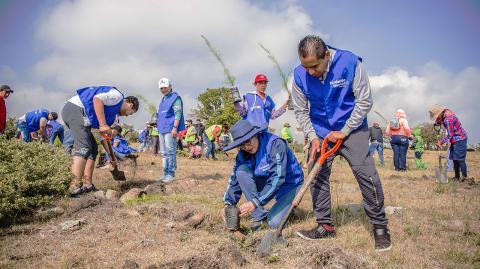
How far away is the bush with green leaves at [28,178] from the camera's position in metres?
4.30

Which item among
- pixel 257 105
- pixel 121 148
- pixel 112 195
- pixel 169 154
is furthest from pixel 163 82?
pixel 121 148

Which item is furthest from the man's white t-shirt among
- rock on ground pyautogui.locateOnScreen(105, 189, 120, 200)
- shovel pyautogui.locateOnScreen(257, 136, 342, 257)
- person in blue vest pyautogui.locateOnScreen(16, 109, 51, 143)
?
person in blue vest pyautogui.locateOnScreen(16, 109, 51, 143)

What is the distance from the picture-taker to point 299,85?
3.69 metres

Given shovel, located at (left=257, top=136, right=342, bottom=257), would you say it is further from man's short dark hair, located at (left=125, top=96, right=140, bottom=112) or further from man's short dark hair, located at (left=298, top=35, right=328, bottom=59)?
man's short dark hair, located at (left=125, top=96, right=140, bottom=112)

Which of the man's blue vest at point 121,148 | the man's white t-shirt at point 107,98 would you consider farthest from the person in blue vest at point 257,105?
the man's blue vest at point 121,148

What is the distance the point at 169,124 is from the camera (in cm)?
732

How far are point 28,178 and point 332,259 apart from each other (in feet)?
13.0

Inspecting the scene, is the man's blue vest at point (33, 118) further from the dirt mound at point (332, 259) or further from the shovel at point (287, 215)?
the dirt mound at point (332, 259)

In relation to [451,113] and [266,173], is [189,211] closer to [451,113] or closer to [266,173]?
[266,173]

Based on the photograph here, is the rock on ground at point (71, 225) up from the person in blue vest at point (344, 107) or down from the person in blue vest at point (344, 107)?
down

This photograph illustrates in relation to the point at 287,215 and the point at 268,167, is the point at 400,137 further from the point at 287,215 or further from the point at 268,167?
the point at 287,215

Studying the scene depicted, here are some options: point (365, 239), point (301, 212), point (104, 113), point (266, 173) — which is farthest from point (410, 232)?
point (104, 113)

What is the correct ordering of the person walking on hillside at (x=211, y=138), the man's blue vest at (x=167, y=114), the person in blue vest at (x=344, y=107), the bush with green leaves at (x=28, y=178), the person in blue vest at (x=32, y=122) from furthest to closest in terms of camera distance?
the person walking on hillside at (x=211, y=138)
the person in blue vest at (x=32, y=122)
the man's blue vest at (x=167, y=114)
the bush with green leaves at (x=28, y=178)
the person in blue vest at (x=344, y=107)

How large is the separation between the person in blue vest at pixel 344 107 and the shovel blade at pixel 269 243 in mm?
462
